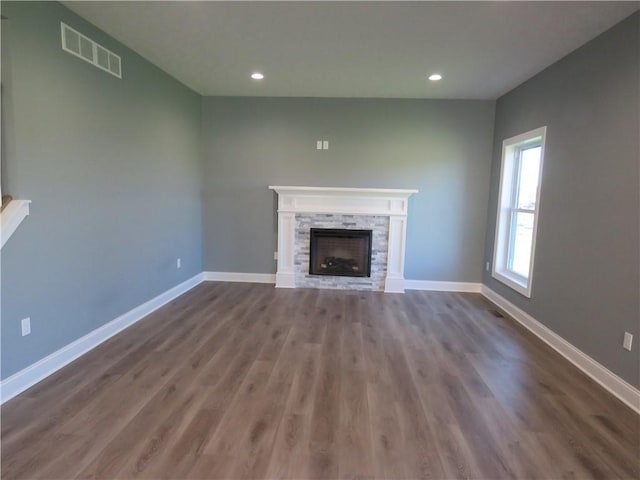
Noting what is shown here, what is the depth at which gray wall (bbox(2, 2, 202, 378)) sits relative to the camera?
2.20 m

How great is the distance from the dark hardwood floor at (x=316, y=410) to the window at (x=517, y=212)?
0.99 meters

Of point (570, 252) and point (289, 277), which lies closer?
point (570, 252)

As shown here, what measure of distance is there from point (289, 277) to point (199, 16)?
3.22 m

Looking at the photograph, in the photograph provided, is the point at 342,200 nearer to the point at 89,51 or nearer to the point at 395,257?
the point at 395,257

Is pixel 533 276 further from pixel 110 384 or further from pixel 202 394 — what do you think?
pixel 110 384

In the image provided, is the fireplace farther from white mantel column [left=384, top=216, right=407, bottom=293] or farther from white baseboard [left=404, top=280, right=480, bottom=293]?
white baseboard [left=404, top=280, right=480, bottom=293]

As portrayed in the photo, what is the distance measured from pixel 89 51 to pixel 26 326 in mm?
2113

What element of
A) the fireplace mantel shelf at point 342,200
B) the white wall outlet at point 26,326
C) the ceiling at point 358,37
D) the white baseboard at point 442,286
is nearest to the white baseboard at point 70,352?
the white wall outlet at point 26,326

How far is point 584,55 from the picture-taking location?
285cm

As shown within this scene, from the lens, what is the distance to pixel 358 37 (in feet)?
9.28

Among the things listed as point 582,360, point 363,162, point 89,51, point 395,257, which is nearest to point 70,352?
point 89,51

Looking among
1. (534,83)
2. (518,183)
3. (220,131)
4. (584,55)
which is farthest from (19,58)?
(518,183)

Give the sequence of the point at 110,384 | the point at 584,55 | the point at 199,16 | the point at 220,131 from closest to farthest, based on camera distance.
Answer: the point at 110,384 < the point at 199,16 < the point at 584,55 < the point at 220,131

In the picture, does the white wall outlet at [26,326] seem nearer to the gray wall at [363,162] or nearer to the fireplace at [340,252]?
the gray wall at [363,162]
